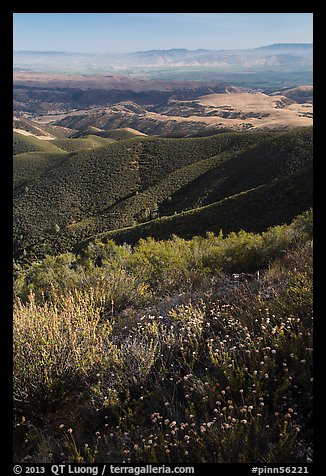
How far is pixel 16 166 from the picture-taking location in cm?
8006

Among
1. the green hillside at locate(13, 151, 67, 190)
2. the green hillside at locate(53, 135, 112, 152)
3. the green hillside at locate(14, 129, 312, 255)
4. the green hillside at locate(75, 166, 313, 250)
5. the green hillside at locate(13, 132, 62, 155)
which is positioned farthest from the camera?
the green hillside at locate(53, 135, 112, 152)

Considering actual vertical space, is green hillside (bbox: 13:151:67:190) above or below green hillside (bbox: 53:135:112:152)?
below

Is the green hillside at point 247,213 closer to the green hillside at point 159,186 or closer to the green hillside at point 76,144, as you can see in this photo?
the green hillside at point 159,186

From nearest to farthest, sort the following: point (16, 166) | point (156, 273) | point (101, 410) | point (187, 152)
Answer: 1. point (101, 410)
2. point (156, 273)
3. point (187, 152)
4. point (16, 166)

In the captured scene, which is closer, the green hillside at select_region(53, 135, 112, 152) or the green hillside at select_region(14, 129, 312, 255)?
the green hillside at select_region(14, 129, 312, 255)

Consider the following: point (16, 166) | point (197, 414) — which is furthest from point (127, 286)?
point (16, 166)

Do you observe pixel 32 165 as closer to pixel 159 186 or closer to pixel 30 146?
pixel 30 146

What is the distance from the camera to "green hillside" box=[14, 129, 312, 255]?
3089 cm

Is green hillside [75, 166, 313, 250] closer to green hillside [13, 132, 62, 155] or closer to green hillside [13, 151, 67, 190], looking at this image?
green hillside [13, 151, 67, 190]

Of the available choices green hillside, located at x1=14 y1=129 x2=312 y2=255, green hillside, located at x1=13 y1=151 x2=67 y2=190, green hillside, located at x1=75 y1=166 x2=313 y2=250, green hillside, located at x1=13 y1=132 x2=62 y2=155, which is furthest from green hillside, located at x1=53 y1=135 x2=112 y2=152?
green hillside, located at x1=75 y1=166 x2=313 y2=250
